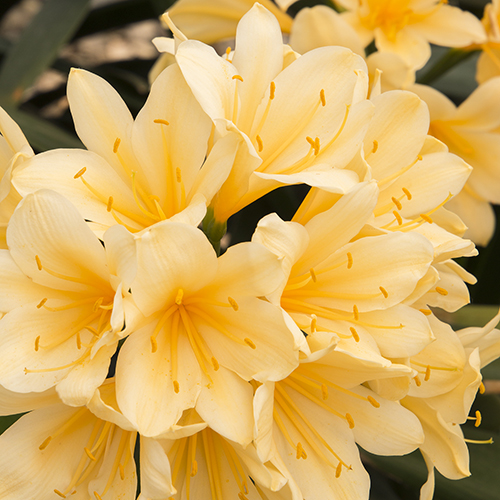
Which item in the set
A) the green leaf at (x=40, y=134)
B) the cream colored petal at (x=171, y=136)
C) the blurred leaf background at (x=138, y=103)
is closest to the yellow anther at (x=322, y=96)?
the cream colored petal at (x=171, y=136)

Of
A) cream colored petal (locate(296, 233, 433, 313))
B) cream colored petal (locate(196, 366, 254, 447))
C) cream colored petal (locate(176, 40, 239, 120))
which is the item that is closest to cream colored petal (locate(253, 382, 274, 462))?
cream colored petal (locate(196, 366, 254, 447))

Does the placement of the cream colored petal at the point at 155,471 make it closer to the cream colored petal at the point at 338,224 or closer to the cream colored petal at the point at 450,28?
the cream colored petal at the point at 338,224

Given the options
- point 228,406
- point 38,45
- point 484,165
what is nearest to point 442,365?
point 228,406

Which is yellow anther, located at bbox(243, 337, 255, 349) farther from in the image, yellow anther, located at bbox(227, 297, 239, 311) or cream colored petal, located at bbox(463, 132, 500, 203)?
cream colored petal, located at bbox(463, 132, 500, 203)

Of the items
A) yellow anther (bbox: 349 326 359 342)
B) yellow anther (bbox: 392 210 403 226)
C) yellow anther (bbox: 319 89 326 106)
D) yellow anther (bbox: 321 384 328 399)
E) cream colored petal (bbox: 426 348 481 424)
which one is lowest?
cream colored petal (bbox: 426 348 481 424)

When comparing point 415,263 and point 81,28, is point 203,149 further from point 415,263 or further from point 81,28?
point 81,28

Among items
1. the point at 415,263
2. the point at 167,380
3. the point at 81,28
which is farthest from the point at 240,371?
the point at 81,28
